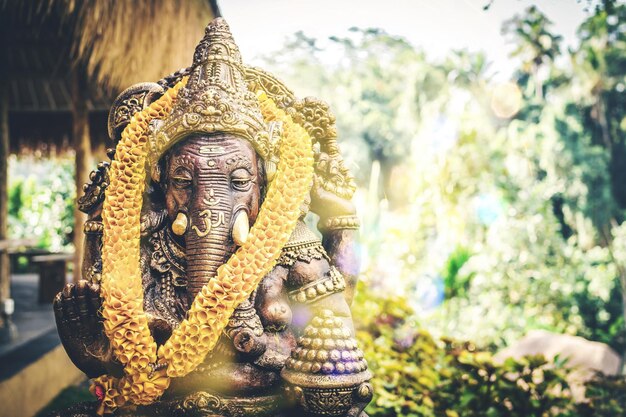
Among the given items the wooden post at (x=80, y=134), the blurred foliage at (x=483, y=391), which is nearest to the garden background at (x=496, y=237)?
the blurred foliage at (x=483, y=391)

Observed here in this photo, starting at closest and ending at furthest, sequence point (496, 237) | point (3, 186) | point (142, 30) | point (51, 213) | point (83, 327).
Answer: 1. point (83, 327)
2. point (142, 30)
3. point (3, 186)
4. point (496, 237)
5. point (51, 213)

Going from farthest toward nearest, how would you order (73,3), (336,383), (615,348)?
(615,348) < (73,3) < (336,383)

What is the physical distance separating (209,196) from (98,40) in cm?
319

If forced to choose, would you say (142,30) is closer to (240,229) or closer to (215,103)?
(215,103)

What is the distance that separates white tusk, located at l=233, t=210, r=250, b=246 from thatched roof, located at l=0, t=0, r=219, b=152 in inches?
112

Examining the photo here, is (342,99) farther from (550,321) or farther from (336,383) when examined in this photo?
(336,383)

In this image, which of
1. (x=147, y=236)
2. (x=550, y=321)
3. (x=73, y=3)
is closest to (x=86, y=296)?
(x=147, y=236)

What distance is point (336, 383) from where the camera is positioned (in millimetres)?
1715

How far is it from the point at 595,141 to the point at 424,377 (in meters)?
15.5

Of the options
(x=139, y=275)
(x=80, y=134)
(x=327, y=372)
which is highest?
(x=80, y=134)

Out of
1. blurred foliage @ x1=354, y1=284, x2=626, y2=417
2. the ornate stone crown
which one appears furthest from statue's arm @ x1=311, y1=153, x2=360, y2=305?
blurred foliage @ x1=354, y1=284, x2=626, y2=417

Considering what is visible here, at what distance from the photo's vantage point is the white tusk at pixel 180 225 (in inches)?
75.2

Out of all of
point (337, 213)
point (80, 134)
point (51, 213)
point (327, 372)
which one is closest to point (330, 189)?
point (337, 213)

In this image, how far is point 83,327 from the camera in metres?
1.85
